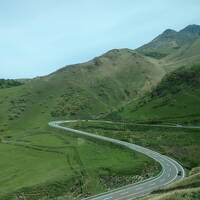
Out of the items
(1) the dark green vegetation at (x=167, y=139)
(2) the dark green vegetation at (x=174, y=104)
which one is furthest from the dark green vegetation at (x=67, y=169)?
(2) the dark green vegetation at (x=174, y=104)

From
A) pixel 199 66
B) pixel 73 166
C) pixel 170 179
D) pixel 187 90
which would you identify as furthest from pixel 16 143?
pixel 199 66

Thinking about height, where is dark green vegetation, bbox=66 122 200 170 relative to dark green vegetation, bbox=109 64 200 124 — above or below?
below

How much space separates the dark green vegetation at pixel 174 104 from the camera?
137125 millimetres

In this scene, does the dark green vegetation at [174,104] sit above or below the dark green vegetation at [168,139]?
above

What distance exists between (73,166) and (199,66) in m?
166

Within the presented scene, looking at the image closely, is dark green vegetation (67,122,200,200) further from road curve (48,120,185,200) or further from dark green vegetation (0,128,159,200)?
dark green vegetation (0,128,159,200)

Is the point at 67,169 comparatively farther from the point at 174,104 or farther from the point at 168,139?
the point at 174,104

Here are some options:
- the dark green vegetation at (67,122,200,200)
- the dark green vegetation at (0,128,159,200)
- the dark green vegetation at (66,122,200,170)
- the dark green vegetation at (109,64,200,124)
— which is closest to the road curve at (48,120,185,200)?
the dark green vegetation at (0,128,159,200)

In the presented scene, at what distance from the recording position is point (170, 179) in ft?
196

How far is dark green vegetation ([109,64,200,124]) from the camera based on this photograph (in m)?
137

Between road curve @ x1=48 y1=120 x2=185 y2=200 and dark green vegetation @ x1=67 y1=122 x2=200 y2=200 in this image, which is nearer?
road curve @ x1=48 y1=120 x2=185 y2=200

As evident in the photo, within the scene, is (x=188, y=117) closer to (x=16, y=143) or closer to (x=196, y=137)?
(x=196, y=137)

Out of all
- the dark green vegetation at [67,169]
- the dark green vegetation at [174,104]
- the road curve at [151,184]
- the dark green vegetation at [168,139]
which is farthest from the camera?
the dark green vegetation at [174,104]

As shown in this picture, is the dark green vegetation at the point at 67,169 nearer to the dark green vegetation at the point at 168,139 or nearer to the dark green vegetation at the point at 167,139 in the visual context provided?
the dark green vegetation at the point at 168,139
